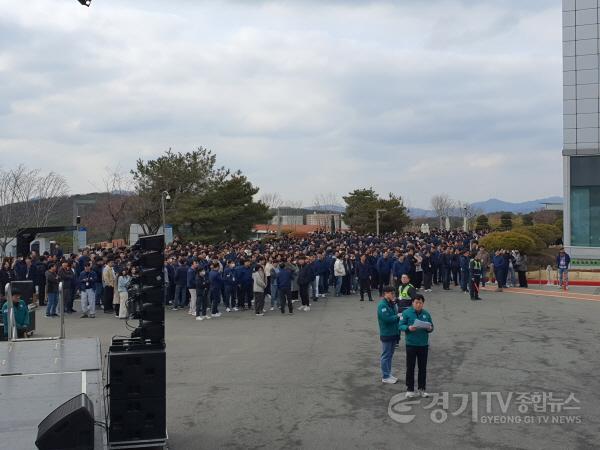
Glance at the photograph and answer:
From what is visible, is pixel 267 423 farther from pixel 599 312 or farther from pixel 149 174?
pixel 149 174

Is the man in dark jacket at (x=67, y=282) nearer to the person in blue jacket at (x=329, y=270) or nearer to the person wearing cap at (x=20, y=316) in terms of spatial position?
the person wearing cap at (x=20, y=316)

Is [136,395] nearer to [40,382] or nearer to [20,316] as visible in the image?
[40,382]

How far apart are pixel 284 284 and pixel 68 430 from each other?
13115mm

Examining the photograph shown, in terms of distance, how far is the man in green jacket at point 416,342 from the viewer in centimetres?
964

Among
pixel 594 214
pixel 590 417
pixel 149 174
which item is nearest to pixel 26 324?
pixel 590 417

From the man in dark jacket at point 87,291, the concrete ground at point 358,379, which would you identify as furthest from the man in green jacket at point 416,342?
the man in dark jacket at point 87,291

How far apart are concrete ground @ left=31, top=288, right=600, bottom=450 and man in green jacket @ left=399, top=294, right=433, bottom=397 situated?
31 centimetres

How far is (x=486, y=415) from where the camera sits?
884cm

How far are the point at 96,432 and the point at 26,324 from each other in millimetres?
8218

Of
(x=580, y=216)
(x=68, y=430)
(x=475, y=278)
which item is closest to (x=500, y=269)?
(x=475, y=278)

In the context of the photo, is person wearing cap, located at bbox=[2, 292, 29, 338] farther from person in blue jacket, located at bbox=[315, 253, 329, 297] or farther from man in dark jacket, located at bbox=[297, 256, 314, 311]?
person in blue jacket, located at bbox=[315, 253, 329, 297]

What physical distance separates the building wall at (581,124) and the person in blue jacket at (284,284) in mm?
20460

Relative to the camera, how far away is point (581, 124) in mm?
34375

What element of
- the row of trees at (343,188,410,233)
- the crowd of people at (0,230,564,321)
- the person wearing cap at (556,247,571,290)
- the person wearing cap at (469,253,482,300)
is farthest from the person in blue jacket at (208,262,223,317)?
the row of trees at (343,188,410,233)
